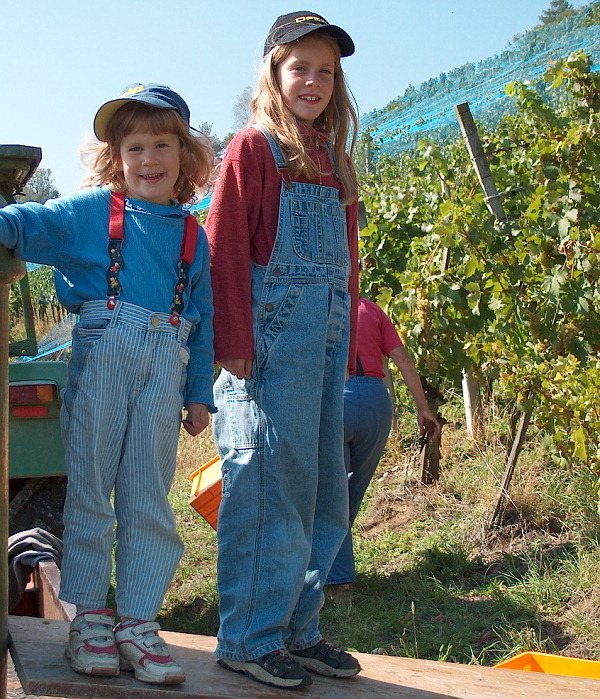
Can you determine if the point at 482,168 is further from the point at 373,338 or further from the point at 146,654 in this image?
the point at 146,654

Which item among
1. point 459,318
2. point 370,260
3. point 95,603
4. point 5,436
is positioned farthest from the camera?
point 370,260

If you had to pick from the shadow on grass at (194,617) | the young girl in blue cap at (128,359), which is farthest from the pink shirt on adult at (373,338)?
the young girl in blue cap at (128,359)

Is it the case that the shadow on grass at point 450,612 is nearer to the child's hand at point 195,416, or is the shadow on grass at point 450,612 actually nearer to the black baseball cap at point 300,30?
the child's hand at point 195,416

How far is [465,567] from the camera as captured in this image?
13.8 ft

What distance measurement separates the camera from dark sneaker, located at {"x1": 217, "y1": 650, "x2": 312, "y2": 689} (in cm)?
204

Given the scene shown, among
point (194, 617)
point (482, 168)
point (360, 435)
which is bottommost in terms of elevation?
point (194, 617)

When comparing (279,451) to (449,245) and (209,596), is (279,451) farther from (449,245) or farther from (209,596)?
(449,245)

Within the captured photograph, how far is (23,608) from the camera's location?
302 cm

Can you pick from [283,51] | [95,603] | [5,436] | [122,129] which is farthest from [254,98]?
[95,603]

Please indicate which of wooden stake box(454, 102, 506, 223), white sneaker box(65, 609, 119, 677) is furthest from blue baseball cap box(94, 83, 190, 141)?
wooden stake box(454, 102, 506, 223)

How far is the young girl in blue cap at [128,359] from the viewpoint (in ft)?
6.46

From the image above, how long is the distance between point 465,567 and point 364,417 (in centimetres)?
85

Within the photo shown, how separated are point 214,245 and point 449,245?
2.50 meters

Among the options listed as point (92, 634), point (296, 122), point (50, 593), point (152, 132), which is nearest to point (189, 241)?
point (152, 132)
